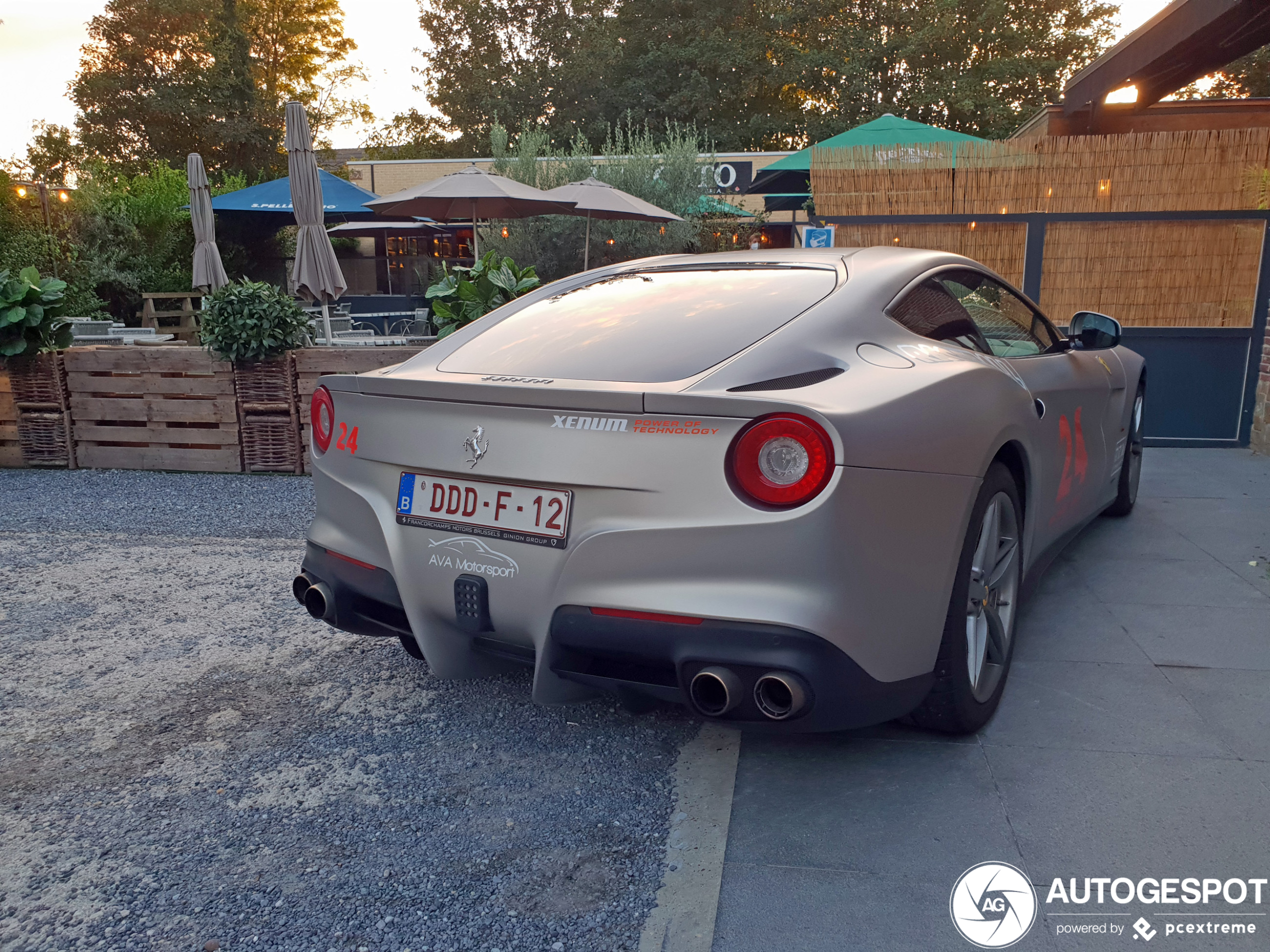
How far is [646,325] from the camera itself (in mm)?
2811

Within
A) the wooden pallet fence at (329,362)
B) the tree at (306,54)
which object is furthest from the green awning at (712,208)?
the tree at (306,54)

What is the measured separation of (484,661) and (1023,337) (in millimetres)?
2423

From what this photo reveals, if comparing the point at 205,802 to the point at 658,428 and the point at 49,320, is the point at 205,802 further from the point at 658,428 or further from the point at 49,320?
the point at 49,320

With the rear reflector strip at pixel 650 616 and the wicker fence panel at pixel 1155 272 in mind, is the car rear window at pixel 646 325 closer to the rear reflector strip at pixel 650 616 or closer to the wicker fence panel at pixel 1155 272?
the rear reflector strip at pixel 650 616

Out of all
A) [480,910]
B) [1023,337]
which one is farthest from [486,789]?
[1023,337]

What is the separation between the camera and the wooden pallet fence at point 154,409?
6.94 metres

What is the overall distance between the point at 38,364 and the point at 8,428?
0.61 meters

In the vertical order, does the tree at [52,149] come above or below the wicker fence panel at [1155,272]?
above

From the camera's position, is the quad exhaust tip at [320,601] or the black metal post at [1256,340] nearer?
the quad exhaust tip at [320,601]

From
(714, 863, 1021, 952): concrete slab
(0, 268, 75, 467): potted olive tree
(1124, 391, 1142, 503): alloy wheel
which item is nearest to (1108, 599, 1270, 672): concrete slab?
(1124, 391, 1142, 503): alloy wheel

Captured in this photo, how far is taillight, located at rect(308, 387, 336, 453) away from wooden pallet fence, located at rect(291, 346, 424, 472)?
3.91m

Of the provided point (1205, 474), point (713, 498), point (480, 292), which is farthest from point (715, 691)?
point (1205, 474)

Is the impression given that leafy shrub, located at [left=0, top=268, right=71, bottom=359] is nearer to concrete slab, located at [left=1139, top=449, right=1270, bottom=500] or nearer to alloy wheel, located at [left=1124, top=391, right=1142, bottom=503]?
alloy wheel, located at [left=1124, top=391, right=1142, bottom=503]

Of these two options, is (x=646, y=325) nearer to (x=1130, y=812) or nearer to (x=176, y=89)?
(x=1130, y=812)
